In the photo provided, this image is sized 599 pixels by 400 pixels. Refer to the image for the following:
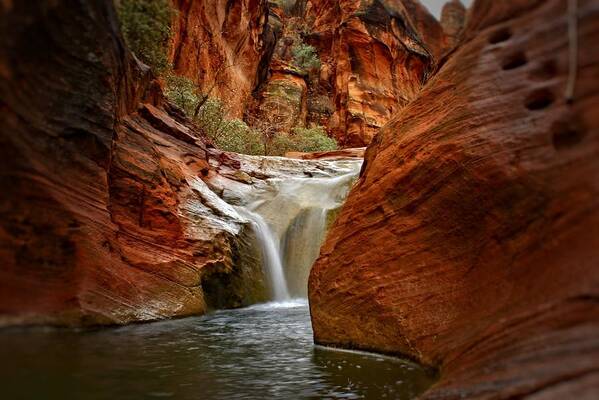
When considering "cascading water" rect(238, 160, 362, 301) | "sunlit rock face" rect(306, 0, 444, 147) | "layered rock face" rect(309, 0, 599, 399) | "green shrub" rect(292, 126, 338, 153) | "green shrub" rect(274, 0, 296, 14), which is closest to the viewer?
"layered rock face" rect(309, 0, 599, 399)

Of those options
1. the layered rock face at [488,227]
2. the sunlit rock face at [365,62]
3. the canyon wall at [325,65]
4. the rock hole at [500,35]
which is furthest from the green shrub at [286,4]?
the rock hole at [500,35]

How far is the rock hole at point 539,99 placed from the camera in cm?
471

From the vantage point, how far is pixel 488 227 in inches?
214

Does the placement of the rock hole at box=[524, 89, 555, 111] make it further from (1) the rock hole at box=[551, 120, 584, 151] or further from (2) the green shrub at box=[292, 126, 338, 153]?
(2) the green shrub at box=[292, 126, 338, 153]

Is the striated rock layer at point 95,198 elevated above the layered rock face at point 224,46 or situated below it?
below

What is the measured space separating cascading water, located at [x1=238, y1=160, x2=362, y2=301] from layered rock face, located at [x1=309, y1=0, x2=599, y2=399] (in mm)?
6990

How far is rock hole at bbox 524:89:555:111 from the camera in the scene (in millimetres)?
4705

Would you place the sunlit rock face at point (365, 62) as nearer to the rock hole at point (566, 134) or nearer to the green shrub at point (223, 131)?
the green shrub at point (223, 131)

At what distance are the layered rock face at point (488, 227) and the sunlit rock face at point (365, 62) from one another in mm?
32799

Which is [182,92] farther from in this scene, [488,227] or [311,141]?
[488,227]

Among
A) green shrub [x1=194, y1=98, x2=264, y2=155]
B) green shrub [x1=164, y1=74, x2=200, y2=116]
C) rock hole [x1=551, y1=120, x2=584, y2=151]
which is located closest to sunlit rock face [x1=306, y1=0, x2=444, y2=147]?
green shrub [x1=194, y1=98, x2=264, y2=155]

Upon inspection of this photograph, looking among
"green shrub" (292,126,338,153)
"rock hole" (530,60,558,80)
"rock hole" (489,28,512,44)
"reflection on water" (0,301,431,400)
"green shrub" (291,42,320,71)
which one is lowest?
"reflection on water" (0,301,431,400)

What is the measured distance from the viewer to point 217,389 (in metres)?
5.55

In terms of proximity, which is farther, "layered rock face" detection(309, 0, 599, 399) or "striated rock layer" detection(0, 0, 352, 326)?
"striated rock layer" detection(0, 0, 352, 326)
